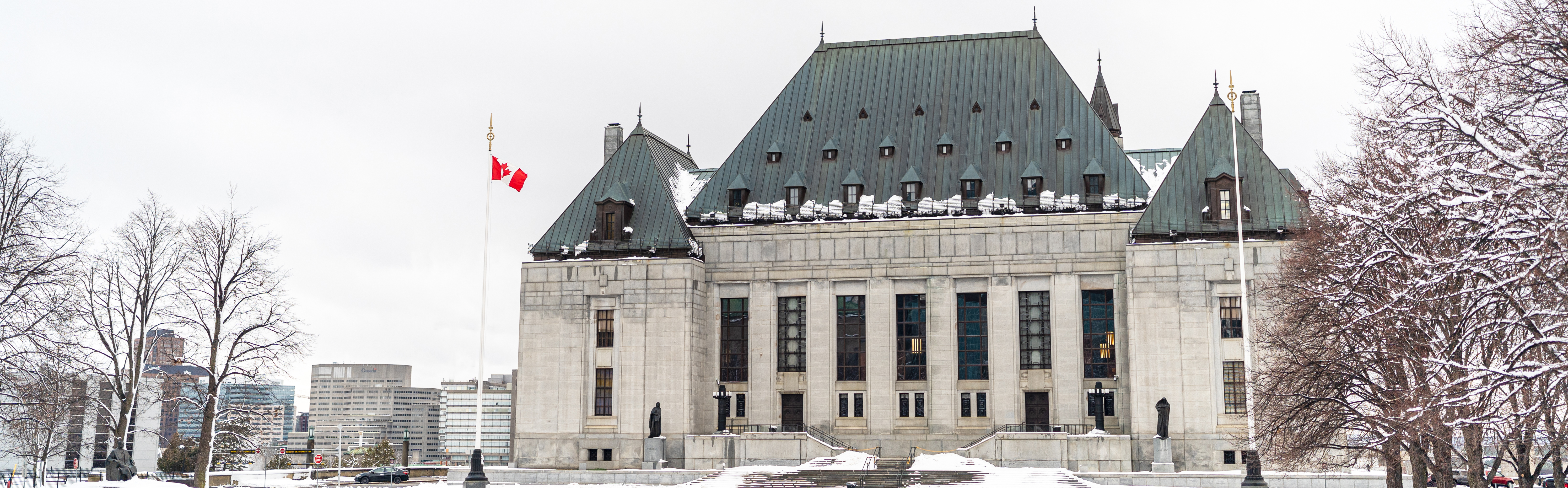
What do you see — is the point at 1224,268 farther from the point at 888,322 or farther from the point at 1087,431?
the point at 888,322

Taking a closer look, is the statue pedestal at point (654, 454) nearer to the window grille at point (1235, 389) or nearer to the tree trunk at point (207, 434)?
the tree trunk at point (207, 434)

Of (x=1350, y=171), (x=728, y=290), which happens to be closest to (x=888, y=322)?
(x=728, y=290)

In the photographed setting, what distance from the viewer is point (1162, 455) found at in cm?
4509

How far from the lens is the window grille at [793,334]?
176 feet

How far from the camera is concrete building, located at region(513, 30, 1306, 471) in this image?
157 feet

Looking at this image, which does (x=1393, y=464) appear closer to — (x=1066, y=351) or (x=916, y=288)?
(x=1066, y=351)

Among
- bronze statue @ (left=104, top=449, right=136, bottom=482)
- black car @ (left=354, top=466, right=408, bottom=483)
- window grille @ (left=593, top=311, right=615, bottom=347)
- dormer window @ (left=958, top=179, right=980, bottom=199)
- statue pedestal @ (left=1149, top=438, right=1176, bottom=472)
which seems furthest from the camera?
black car @ (left=354, top=466, right=408, bottom=483)

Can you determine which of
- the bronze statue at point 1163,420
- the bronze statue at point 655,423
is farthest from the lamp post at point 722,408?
the bronze statue at point 1163,420

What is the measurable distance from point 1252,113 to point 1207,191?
365 inches

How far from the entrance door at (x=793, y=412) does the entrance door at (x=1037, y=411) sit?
9.05 meters

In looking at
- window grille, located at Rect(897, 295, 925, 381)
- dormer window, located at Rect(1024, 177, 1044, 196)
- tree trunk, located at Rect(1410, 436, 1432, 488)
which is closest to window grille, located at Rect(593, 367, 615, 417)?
window grille, located at Rect(897, 295, 925, 381)

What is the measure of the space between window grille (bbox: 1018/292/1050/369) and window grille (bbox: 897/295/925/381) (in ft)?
12.9

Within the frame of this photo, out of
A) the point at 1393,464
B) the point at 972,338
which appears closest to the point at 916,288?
the point at 972,338

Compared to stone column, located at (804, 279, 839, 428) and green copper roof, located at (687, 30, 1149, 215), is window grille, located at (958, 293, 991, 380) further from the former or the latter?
stone column, located at (804, 279, 839, 428)
